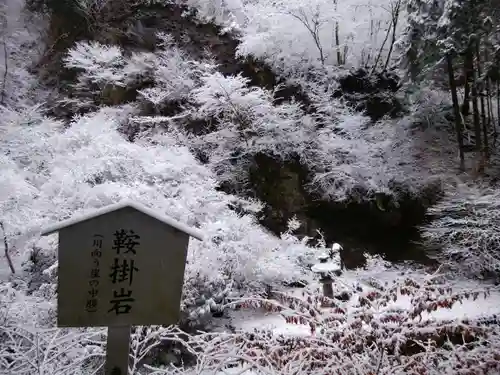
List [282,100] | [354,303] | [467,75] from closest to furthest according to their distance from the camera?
[354,303]
[467,75]
[282,100]

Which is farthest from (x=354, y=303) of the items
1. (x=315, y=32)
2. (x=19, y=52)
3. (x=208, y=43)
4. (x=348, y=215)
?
(x=19, y=52)

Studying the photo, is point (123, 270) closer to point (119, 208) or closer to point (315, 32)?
point (119, 208)

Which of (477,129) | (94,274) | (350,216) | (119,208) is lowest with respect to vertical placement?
(94,274)

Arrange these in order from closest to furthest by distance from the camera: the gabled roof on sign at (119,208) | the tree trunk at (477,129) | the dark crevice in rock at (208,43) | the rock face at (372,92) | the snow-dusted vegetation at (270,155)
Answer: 1. the gabled roof on sign at (119,208)
2. the snow-dusted vegetation at (270,155)
3. the tree trunk at (477,129)
4. the rock face at (372,92)
5. the dark crevice in rock at (208,43)

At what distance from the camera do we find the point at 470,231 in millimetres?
7082

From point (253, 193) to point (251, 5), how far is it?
611cm

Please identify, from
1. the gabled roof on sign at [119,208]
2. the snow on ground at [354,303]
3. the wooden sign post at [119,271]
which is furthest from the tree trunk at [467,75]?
the wooden sign post at [119,271]

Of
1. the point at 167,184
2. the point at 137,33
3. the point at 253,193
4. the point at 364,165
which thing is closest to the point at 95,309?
the point at 167,184

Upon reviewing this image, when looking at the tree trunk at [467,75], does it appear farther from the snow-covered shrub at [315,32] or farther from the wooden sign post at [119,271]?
the wooden sign post at [119,271]

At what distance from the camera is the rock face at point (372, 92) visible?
34.7ft

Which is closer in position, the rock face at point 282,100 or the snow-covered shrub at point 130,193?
the snow-covered shrub at point 130,193

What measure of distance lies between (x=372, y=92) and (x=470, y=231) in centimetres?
524

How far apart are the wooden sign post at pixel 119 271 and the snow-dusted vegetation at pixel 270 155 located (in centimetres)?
65

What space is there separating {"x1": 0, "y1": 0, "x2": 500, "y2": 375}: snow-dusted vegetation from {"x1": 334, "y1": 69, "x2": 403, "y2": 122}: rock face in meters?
0.06
